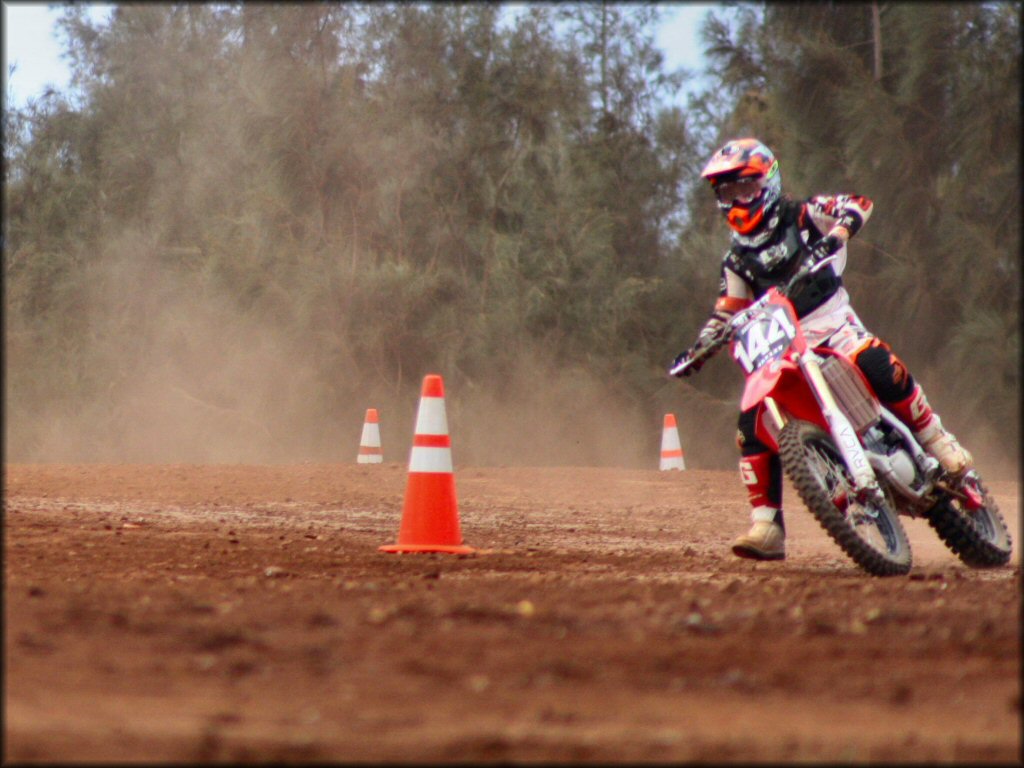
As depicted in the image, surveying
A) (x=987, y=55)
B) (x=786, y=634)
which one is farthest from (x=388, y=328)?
(x=786, y=634)

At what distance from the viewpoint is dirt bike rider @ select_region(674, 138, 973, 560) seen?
249 inches

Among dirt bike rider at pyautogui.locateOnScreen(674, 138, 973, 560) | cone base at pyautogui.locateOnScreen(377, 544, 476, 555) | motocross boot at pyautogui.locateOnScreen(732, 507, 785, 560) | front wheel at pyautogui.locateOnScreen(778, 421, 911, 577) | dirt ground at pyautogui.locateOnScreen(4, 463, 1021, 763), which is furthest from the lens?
cone base at pyautogui.locateOnScreen(377, 544, 476, 555)

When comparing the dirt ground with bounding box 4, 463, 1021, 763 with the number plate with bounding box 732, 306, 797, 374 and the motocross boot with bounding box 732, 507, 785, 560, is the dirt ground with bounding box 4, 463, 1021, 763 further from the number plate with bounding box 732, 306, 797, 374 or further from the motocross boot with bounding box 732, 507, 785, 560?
the number plate with bounding box 732, 306, 797, 374

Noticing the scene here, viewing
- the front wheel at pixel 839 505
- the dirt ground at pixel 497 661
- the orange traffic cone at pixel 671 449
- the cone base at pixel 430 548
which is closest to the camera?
the dirt ground at pixel 497 661

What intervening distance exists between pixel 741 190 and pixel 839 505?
160 cm

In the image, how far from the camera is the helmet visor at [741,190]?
6.56 meters

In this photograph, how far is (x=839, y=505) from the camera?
6.06m

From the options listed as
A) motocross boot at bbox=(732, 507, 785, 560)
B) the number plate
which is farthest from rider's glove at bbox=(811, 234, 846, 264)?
motocross boot at bbox=(732, 507, 785, 560)

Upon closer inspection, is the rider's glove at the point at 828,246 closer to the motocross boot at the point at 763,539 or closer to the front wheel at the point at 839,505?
the front wheel at the point at 839,505

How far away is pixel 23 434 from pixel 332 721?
23101 mm

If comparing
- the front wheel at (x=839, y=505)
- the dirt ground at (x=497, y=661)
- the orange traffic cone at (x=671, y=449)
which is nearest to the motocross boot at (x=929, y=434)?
the front wheel at (x=839, y=505)

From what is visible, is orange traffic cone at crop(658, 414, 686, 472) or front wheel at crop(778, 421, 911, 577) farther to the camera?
orange traffic cone at crop(658, 414, 686, 472)

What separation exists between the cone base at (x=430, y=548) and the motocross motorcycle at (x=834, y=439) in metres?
1.57

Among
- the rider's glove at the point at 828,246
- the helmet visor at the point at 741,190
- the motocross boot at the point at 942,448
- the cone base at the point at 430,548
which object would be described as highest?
the helmet visor at the point at 741,190
